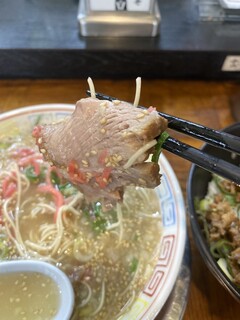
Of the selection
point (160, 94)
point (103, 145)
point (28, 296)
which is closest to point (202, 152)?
point (103, 145)

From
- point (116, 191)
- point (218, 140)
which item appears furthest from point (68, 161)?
point (218, 140)

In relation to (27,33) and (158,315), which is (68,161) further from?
(27,33)

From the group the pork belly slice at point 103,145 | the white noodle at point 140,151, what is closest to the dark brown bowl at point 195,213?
the pork belly slice at point 103,145

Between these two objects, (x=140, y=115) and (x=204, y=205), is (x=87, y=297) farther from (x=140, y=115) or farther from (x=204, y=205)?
(x=140, y=115)

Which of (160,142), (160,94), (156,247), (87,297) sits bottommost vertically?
(87,297)

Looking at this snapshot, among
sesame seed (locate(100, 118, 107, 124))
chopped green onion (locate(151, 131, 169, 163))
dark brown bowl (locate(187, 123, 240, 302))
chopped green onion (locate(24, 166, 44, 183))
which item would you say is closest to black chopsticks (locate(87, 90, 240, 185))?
chopped green onion (locate(151, 131, 169, 163))

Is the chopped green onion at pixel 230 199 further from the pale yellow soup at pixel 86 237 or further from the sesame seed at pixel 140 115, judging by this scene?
the sesame seed at pixel 140 115
